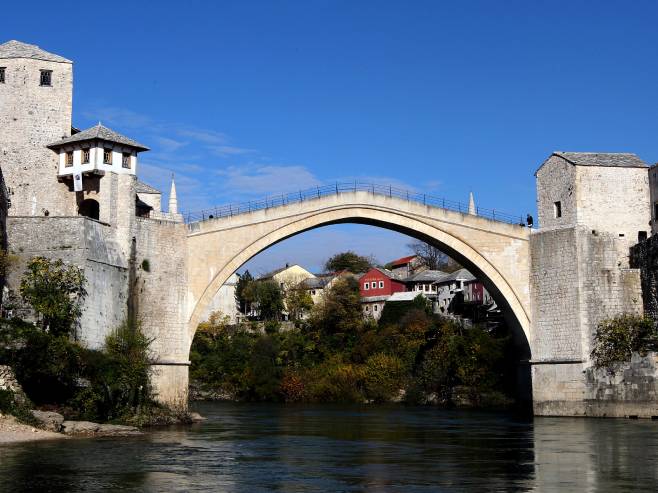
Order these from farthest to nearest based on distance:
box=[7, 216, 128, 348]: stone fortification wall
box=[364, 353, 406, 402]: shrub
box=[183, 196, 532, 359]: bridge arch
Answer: box=[364, 353, 406, 402]: shrub, box=[183, 196, 532, 359]: bridge arch, box=[7, 216, 128, 348]: stone fortification wall

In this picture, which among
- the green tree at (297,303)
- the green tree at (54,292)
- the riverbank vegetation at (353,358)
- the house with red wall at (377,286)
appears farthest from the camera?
the green tree at (297,303)

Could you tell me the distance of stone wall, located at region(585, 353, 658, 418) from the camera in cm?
3453

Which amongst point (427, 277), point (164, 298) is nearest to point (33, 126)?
point (164, 298)

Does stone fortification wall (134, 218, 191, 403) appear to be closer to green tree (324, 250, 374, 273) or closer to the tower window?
the tower window

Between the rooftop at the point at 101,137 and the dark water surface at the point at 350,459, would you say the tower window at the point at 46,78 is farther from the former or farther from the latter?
the dark water surface at the point at 350,459

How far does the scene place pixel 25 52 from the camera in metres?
36.8

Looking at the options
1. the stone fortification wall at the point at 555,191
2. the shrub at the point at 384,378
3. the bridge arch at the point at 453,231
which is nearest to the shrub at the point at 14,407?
the bridge arch at the point at 453,231

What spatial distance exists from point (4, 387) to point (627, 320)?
75.8ft

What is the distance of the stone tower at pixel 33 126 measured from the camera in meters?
35.6

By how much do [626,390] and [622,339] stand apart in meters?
1.94

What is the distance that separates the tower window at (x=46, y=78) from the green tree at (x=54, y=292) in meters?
9.11

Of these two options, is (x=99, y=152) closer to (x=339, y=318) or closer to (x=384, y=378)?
(x=384, y=378)

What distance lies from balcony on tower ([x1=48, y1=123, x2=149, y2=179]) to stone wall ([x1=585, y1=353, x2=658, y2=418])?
64.7 feet

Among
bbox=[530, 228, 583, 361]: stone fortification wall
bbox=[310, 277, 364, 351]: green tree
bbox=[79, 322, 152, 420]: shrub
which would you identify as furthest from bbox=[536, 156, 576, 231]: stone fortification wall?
bbox=[310, 277, 364, 351]: green tree
